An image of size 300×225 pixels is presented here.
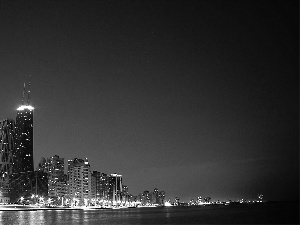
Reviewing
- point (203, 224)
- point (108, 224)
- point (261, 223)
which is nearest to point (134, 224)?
point (108, 224)

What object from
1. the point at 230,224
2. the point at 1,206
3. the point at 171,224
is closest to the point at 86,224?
the point at 171,224

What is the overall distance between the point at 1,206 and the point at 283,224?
143 meters

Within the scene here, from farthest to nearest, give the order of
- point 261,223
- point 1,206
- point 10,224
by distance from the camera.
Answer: point 1,206 → point 261,223 → point 10,224

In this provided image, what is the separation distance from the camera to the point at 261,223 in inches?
3593

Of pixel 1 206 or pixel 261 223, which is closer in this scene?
pixel 261 223

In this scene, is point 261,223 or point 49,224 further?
point 261,223

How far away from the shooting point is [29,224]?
8238cm

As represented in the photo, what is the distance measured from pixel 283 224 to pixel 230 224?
978 cm

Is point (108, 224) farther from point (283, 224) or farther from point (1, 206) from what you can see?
point (1, 206)

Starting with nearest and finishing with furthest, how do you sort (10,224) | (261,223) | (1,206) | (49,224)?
(10,224), (49,224), (261,223), (1,206)

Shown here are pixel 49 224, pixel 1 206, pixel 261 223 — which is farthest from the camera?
pixel 1 206

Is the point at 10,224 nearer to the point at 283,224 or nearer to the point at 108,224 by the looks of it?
the point at 108,224

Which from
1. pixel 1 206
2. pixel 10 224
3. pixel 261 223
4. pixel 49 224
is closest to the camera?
pixel 10 224

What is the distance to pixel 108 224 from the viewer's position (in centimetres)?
8788
